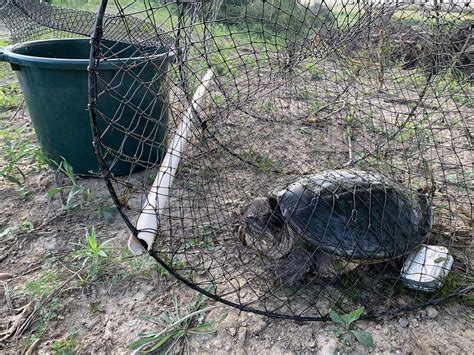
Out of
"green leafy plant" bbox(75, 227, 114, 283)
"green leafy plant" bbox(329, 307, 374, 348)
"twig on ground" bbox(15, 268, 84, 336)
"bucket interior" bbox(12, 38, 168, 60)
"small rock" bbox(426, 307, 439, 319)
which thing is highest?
"bucket interior" bbox(12, 38, 168, 60)

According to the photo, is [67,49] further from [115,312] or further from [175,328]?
[175,328]

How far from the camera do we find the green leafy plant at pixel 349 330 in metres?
1.08

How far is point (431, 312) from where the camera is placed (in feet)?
3.84

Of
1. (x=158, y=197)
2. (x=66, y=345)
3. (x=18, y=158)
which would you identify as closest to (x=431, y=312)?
(x=158, y=197)

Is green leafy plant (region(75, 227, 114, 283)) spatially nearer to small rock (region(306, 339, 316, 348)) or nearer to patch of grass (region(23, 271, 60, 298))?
patch of grass (region(23, 271, 60, 298))

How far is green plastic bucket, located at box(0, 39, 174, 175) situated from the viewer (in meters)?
1.51

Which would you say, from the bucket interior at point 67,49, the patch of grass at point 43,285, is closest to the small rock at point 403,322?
the patch of grass at point 43,285

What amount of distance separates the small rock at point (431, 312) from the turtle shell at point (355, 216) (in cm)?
Result: 17

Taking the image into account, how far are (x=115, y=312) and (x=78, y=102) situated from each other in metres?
0.87

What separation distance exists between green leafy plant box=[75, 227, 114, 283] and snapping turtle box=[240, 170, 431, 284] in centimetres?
47

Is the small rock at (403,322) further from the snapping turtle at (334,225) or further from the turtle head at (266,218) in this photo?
the turtle head at (266,218)

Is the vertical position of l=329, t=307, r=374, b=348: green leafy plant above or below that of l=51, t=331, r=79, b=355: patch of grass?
above

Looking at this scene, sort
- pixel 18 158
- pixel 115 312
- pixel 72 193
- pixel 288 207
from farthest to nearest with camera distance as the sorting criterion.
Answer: pixel 18 158, pixel 72 193, pixel 288 207, pixel 115 312

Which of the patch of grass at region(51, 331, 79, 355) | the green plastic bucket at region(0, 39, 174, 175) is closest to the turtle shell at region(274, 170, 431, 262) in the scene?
the green plastic bucket at region(0, 39, 174, 175)
